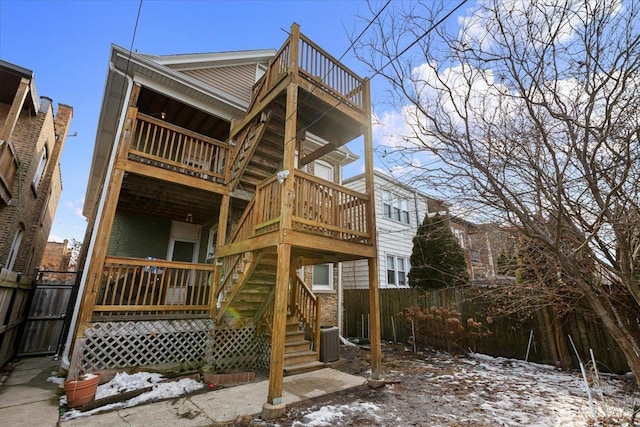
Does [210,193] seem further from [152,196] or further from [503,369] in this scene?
→ [503,369]

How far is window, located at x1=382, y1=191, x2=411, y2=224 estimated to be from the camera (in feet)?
47.6

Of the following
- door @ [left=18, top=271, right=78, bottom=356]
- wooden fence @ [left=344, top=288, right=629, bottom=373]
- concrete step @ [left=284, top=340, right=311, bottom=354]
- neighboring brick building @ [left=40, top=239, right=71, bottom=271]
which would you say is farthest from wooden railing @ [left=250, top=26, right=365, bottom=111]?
neighboring brick building @ [left=40, top=239, right=71, bottom=271]

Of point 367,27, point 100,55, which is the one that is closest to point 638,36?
point 367,27

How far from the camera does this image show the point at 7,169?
22.2ft

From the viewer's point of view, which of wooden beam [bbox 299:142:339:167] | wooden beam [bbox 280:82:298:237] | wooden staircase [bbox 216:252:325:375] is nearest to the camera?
wooden beam [bbox 280:82:298:237]

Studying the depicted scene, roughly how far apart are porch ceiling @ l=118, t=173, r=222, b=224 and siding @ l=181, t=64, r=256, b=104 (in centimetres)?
341

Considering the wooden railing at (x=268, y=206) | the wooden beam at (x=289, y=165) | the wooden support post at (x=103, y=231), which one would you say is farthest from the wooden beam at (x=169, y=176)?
the wooden beam at (x=289, y=165)

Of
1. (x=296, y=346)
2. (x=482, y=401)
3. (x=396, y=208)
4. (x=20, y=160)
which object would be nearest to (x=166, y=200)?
(x=20, y=160)

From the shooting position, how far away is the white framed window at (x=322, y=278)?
408 inches

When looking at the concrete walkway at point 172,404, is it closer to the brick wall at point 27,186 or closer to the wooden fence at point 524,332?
the brick wall at point 27,186

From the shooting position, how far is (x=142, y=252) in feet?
26.9

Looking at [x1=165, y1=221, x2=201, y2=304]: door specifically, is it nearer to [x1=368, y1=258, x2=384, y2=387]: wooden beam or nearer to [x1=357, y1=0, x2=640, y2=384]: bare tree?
[x1=368, y1=258, x2=384, y2=387]: wooden beam

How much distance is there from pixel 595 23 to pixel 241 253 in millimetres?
6185

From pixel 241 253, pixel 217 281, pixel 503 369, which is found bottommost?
pixel 503 369
